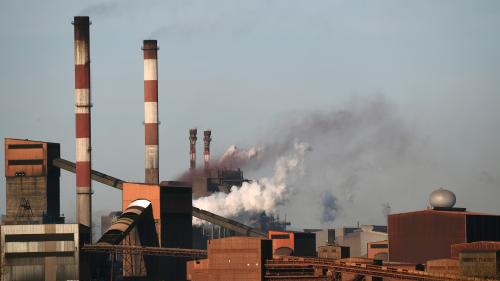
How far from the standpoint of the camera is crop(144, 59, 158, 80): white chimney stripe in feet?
430

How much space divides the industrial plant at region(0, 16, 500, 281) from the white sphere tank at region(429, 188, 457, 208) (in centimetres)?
12

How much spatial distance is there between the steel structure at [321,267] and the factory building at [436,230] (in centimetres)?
2760

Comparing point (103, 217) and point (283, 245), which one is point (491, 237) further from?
point (103, 217)

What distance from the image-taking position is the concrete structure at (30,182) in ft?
423

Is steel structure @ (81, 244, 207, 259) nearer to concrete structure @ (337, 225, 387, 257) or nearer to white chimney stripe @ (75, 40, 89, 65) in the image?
white chimney stripe @ (75, 40, 89, 65)

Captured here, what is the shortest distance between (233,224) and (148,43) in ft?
73.7

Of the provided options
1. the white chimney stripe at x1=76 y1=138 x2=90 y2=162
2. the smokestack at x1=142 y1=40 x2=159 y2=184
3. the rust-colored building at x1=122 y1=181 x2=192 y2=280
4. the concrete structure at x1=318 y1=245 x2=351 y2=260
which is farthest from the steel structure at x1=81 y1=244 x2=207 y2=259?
the smokestack at x1=142 y1=40 x2=159 y2=184

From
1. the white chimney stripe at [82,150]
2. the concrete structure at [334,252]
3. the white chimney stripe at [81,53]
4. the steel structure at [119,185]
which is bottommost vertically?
the concrete structure at [334,252]

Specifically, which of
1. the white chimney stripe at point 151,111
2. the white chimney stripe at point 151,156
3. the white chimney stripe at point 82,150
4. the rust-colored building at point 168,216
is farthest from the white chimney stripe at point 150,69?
the white chimney stripe at point 82,150

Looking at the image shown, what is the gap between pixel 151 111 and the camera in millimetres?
131125

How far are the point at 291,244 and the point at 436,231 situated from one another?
21.1 metres

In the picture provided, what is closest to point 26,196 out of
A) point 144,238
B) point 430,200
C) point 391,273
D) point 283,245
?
point 144,238

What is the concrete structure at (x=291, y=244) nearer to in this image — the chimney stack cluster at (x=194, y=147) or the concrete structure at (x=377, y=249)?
the concrete structure at (x=377, y=249)

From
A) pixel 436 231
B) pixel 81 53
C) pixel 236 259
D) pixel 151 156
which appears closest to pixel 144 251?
pixel 236 259
